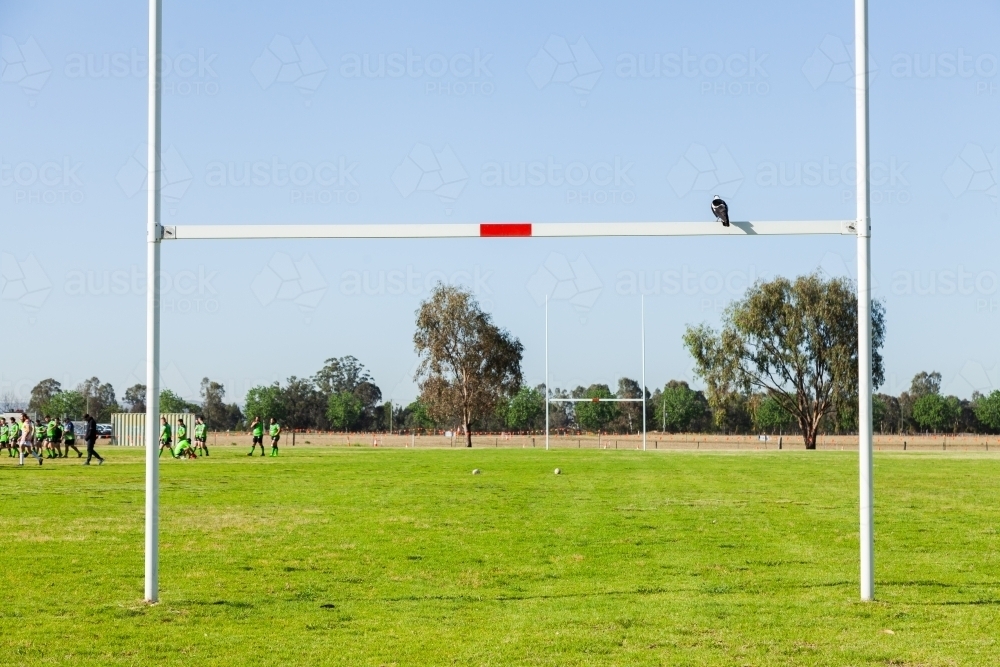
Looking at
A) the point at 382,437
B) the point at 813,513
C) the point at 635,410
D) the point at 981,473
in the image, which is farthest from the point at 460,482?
the point at 635,410

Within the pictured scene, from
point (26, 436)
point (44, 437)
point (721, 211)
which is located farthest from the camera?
point (44, 437)

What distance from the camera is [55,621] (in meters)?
8.88

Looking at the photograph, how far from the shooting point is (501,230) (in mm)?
9320

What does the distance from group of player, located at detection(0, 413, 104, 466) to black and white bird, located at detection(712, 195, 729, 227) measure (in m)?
27.2

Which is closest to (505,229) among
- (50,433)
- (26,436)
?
(26,436)

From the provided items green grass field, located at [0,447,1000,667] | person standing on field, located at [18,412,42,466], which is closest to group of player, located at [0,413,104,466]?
person standing on field, located at [18,412,42,466]

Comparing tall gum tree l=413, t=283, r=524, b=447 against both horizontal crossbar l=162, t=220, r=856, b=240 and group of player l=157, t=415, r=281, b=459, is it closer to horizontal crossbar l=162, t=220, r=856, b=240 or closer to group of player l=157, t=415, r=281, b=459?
group of player l=157, t=415, r=281, b=459

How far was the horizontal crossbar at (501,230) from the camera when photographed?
30.6ft

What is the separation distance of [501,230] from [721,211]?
5.93 ft

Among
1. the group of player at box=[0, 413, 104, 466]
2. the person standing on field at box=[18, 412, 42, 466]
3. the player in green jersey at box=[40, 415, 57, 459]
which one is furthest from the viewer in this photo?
the player in green jersey at box=[40, 415, 57, 459]

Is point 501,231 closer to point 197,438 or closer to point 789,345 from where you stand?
point 197,438

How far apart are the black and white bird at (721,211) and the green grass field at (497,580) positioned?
3197 millimetres

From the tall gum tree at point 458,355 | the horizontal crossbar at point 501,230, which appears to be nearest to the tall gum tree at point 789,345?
the tall gum tree at point 458,355

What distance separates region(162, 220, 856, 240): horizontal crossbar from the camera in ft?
30.6
